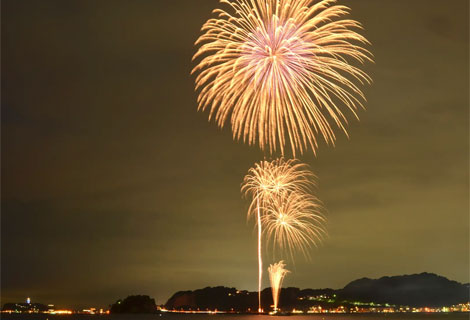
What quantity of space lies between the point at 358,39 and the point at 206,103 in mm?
9124

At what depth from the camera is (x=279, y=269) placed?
3600 inches

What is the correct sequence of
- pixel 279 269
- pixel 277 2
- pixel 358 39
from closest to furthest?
pixel 358 39 < pixel 277 2 < pixel 279 269

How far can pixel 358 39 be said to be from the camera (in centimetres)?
3456

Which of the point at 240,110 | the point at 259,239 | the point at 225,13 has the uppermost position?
the point at 225,13

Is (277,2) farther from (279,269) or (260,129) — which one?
(279,269)

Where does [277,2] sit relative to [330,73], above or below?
above

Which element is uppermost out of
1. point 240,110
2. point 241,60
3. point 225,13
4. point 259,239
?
point 225,13

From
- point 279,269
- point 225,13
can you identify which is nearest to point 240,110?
point 225,13

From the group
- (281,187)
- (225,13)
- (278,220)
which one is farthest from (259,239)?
(225,13)

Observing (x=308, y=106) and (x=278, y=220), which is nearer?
(x=308, y=106)

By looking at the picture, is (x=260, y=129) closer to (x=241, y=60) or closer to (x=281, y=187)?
(x=241, y=60)

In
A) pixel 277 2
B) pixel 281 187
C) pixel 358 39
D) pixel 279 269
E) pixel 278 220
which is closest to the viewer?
pixel 358 39

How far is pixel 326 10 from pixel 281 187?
21056 mm

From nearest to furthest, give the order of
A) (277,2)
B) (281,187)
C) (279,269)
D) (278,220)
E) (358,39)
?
1. (358,39)
2. (277,2)
3. (281,187)
4. (278,220)
5. (279,269)
